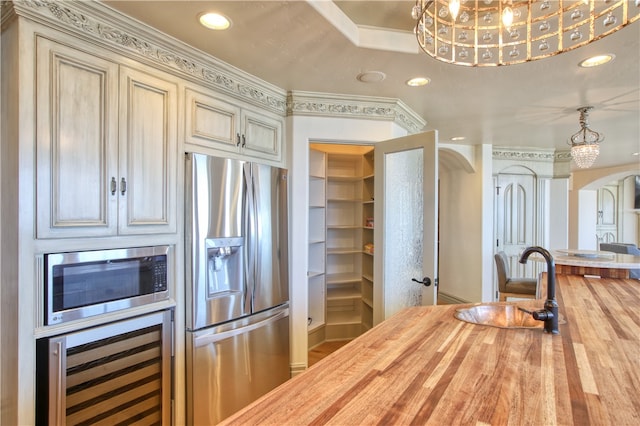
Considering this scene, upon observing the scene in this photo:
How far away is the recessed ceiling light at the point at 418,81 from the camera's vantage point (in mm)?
2445

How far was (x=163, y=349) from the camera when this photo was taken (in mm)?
1878

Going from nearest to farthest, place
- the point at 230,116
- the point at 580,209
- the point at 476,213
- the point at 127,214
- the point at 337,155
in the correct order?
the point at 127,214
the point at 230,116
the point at 337,155
the point at 476,213
the point at 580,209

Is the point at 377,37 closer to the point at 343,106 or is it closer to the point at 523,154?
the point at 343,106

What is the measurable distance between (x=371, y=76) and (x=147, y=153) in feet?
5.13

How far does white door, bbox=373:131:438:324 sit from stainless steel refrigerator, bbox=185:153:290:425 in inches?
33.6

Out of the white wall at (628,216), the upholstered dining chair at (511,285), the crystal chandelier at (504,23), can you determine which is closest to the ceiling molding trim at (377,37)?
the crystal chandelier at (504,23)

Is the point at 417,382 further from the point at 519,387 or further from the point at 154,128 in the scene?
the point at 154,128

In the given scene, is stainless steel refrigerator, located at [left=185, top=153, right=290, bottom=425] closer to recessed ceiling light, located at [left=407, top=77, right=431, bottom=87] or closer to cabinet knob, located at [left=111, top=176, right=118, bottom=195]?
cabinet knob, located at [left=111, top=176, right=118, bottom=195]

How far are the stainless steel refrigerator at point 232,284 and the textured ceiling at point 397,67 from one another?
2.28 ft

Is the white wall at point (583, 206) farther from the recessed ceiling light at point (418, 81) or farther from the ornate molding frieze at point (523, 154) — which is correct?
the recessed ceiling light at point (418, 81)

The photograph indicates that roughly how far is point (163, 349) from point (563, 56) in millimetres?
2994

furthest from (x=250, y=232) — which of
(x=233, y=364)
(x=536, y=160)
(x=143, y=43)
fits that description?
(x=536, y=160)

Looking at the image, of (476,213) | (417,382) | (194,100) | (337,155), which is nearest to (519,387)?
(417,382)

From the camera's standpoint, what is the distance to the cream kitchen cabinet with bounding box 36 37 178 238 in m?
1.46
